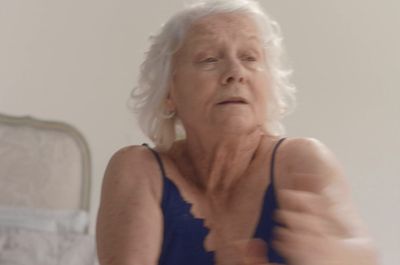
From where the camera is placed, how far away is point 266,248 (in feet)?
2.81

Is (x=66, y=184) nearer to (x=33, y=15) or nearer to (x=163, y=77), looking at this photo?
(x=33, y=15)

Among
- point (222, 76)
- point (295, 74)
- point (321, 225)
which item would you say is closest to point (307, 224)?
point (321, 225)

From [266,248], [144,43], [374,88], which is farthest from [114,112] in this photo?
[266,248]

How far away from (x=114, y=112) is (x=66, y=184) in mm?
278

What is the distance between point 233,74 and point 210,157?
0.14 m

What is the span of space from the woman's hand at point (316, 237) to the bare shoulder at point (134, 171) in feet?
0.91

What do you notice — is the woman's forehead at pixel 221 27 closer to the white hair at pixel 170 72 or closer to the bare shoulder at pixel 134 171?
the white hair at pixel 170 72

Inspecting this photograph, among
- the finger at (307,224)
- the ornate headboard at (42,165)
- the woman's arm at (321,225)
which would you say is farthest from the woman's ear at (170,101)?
the ornate headboard at (42,165)

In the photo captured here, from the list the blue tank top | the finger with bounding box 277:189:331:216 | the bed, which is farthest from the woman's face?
the bed

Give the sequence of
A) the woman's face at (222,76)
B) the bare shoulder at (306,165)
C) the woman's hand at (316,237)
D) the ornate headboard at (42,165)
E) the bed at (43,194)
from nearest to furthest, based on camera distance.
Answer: the woman's hand at (316,237), the bare shoulder at (306,165), the woman's face at (222,76), the bed at (43,194), the ornate headboard at (42,165)

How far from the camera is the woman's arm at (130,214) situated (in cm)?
91

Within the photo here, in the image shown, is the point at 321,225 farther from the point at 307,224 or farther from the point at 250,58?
the point at 250,58

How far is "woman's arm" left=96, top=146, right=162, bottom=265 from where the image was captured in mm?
905

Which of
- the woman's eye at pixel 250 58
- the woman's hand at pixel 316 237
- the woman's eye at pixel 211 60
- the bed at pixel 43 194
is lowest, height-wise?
the bed at pixel 43 194
